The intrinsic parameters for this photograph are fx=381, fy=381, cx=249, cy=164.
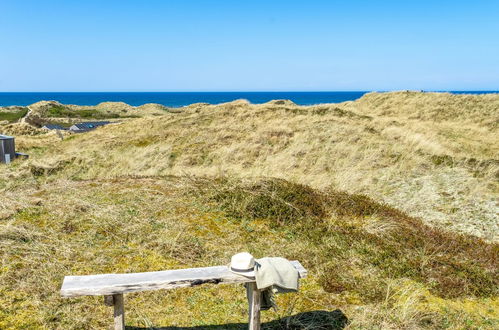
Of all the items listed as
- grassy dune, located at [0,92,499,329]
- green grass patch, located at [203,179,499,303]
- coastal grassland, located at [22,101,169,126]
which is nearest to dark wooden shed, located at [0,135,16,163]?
grassy dune, located at [0,92,499,329]

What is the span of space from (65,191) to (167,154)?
24.3 ft

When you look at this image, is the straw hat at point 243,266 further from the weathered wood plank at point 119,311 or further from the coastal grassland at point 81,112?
the coastal grassland at point 81,112

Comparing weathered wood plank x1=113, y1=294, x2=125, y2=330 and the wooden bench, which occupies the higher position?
the wooden bench

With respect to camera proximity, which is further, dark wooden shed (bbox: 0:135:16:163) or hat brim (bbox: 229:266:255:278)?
dark wooden shed (bbox: 0:135:16:163)

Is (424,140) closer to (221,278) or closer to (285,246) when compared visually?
(285,246)

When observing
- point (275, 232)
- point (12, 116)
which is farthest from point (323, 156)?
point (12, 116)

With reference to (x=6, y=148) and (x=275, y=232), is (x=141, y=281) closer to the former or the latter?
(x=275, y=232)

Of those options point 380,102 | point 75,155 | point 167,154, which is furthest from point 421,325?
point 380,102

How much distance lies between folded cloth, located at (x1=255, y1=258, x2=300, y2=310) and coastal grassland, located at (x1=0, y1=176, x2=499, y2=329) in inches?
34.5

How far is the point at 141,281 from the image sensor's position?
4.14 m

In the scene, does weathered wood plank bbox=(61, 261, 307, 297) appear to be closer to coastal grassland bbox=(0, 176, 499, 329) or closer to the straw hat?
the straw hat

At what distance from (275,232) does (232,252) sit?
1.34 meters

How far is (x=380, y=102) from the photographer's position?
40.2m

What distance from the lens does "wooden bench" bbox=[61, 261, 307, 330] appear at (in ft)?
13.1
